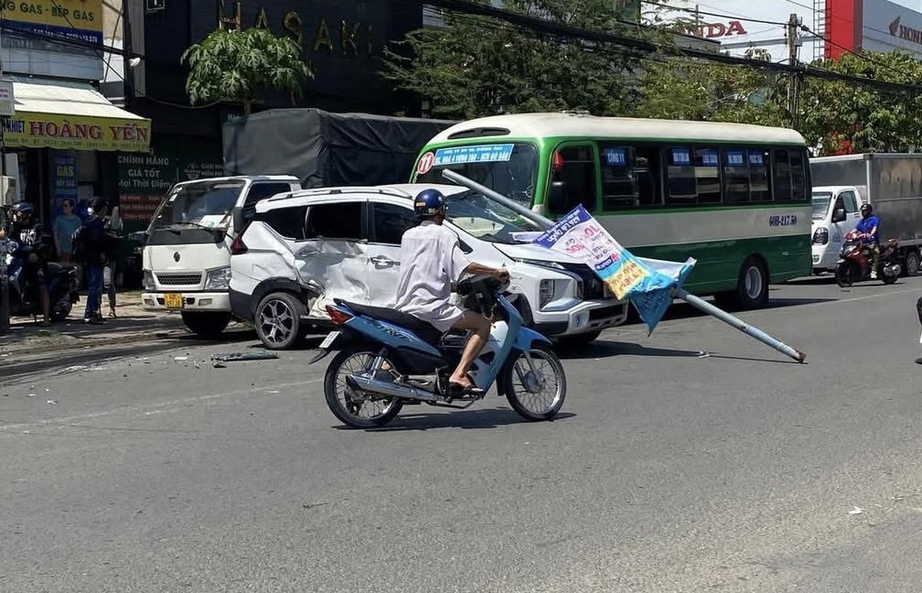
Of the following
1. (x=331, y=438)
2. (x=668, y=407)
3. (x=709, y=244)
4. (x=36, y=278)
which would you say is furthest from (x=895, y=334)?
(x=36, y=278)

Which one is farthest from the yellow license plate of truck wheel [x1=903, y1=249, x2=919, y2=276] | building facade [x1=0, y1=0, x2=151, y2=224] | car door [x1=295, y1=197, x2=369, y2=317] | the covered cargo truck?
truck wheel [x1=903, y1=249, x2=919, y2=276]

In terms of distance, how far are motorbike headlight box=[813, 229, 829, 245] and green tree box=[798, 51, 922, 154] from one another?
1494 cm

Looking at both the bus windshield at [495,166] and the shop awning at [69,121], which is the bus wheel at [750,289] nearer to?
the bus windshield at [495,166]

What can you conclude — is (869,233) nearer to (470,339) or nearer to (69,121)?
(69,121)

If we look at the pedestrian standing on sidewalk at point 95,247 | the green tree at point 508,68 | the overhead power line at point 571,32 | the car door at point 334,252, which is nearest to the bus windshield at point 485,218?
the car door at point 334,252

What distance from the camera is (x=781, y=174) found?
19875mm

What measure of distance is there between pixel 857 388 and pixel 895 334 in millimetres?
4707

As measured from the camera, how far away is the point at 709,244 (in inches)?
714

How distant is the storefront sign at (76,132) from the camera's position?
63.2ft

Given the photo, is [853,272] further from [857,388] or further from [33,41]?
[33,41]

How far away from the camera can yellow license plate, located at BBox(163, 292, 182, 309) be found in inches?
607

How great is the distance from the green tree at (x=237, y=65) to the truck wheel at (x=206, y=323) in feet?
22.1

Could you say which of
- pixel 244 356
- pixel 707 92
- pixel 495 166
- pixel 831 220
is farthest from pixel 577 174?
pixel 707 92

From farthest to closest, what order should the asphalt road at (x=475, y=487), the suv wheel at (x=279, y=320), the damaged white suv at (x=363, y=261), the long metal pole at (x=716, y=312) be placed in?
1. the suv wheel at (x=279, y=320)
2. the damaged white suv at (x=363, y=261)
3. the long metal pole at (x=716, y=312)
4. the asphalt road at (x=475, y=487)
